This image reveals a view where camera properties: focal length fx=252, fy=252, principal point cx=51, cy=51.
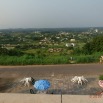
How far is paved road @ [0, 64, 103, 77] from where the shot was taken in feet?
41.7

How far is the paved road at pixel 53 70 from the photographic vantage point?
12719mm

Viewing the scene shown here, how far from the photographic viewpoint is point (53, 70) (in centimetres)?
1312

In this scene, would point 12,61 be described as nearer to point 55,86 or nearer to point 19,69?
point 19,69
